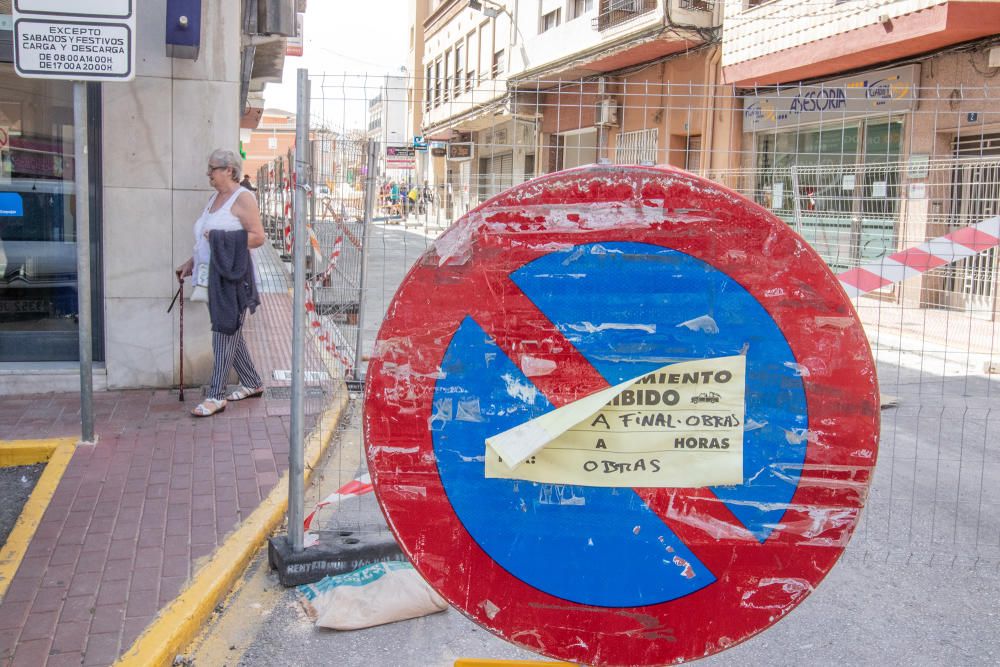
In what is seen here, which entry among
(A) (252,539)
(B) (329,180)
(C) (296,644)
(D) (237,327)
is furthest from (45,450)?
(C) (296,644)

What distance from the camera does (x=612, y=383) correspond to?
1.86m

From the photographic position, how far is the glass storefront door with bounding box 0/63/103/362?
731cm

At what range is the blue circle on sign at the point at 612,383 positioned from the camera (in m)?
1.85

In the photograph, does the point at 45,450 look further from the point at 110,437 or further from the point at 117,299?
→ the point at 117,299

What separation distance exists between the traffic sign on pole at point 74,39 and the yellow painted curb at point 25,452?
2.22m

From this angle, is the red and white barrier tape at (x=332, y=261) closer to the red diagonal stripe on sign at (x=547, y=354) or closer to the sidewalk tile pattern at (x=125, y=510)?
the sidewalk tile pattern at (x=125, y=510)

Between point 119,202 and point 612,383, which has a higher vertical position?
point 119,202

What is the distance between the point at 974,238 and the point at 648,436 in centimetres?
457

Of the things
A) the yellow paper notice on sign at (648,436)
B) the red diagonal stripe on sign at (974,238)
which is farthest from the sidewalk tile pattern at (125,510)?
the red diagonal stripe on sign at (974,238)

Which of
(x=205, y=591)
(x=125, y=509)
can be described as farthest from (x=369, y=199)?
(x=205, y=591)

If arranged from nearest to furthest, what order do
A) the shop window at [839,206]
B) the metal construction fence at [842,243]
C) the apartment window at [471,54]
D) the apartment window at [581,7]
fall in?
1. the metal construction fence at [842,243]
2. the shop window at [839,206]
3. the apartment window at [581,7]
4. the apartment window at [471,54]

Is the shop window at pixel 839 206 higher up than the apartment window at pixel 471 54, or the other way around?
the apartment window at pixel 471 54

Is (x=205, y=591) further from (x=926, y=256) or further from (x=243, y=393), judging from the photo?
(x=926, y=256)

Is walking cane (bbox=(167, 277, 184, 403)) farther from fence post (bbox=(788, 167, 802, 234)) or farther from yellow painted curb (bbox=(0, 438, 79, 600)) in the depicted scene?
fence post (bbox=(788, 167, 802, 234))
